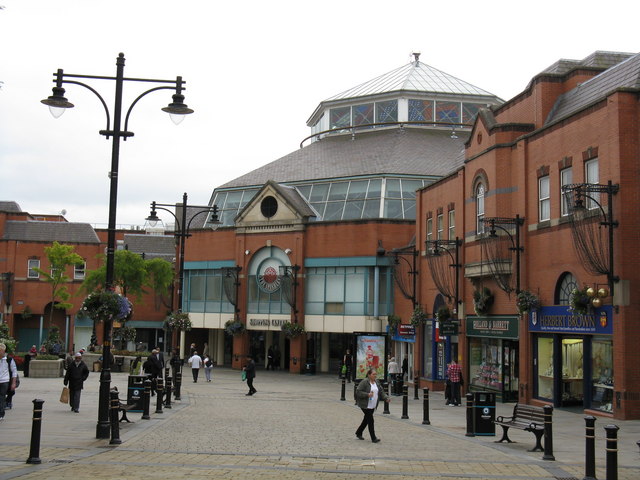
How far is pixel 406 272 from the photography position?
41062mm

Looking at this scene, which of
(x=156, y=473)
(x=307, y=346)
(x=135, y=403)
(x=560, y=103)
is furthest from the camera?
(x=307, y=346)

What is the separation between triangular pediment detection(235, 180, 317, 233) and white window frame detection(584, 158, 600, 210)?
26.5 metres

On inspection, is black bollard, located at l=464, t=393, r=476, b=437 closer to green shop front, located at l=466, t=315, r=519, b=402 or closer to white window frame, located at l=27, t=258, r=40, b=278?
green shop front, located at l=466, t=315, r=519, b=402

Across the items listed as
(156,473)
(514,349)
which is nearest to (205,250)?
(514,349)

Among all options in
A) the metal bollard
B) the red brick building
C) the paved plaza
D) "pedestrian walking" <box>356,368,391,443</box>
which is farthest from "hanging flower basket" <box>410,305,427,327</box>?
"pedestrian walking" <box>356,368,391,443</box>

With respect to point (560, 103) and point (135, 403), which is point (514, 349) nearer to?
point (560, 103)

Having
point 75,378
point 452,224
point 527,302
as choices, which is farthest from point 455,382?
point 75,378

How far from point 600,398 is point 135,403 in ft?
42.6

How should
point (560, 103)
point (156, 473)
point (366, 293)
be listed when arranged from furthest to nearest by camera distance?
point (366, 293) < point (560, 103) < point (156, 473)

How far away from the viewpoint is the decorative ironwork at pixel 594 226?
2142 centimetres

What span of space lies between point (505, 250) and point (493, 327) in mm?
3112

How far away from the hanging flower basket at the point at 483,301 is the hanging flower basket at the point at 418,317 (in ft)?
24.1

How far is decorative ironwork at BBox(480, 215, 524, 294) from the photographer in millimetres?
27344

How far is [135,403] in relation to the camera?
68.7 feet
